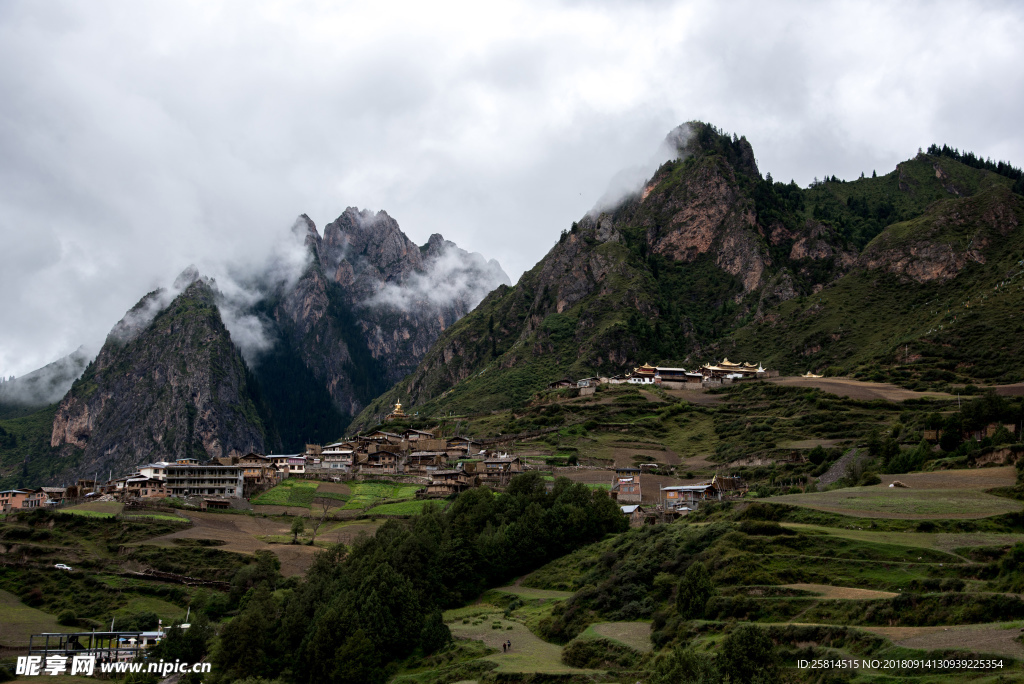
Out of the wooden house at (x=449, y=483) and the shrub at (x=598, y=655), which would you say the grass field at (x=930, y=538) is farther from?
the wooden house at (x=449, y=483)

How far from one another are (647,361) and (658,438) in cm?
6347

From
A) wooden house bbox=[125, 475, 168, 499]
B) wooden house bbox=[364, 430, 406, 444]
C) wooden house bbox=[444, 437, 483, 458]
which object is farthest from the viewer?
wooden house bbox=[364, 430, 406, 444]

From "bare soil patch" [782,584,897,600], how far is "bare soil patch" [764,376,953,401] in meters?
71.8

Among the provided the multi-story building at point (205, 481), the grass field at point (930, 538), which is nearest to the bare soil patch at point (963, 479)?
the grass field at point (930, 538)

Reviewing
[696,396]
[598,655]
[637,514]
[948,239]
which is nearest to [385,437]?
[696,396]

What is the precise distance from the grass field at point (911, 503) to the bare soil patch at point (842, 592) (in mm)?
12200

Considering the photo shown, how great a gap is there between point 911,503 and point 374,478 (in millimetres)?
73117

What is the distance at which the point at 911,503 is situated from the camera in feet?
178

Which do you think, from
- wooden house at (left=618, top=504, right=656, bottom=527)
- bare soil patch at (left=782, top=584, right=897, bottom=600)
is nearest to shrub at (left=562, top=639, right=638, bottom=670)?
bare soil patch at (left=782, top=584, right=897, bottom=600)

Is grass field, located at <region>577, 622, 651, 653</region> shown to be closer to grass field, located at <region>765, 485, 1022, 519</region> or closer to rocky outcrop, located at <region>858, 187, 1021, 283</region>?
grass field, located at <region>765, 485, 1022, 519</region>

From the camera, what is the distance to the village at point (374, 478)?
82.8 metres

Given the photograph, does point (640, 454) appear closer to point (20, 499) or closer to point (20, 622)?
point (20, 622)

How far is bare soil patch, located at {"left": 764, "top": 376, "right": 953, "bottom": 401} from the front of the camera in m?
109

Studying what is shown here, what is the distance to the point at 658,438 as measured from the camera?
115312 mm
